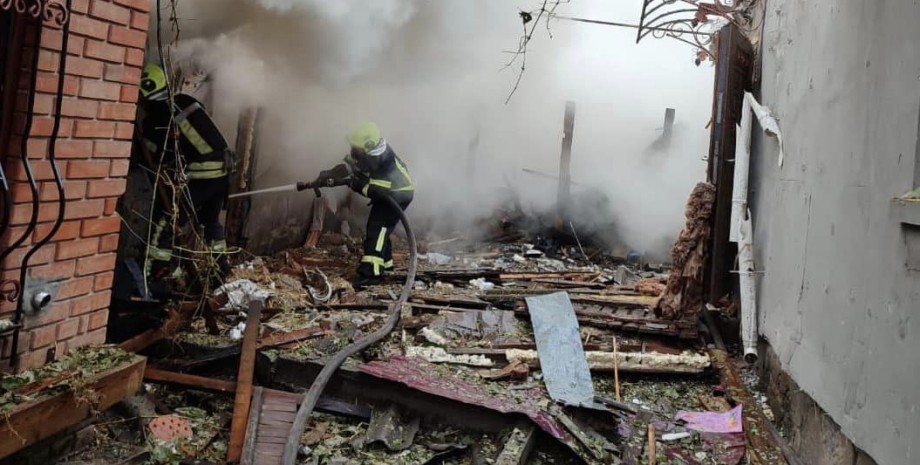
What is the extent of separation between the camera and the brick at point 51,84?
2.52 metres

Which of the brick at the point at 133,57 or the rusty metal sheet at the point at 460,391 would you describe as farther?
the rusty metal sheet at the point at 460,391

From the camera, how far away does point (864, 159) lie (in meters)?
3.14

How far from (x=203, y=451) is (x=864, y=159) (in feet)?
12.4

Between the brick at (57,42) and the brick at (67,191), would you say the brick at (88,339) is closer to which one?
the brick at (67,191)

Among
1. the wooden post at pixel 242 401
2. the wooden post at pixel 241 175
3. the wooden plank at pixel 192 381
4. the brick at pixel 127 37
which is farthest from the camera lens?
the wooden post at pixel 241 175

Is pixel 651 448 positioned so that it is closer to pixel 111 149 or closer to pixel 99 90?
pixel 111 149

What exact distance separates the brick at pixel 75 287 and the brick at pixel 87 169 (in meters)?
0.46

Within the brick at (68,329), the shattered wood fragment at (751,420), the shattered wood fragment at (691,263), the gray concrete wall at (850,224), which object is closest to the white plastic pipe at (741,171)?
the shattered wood fragment at (691,263)

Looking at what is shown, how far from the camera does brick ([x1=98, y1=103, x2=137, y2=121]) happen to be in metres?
2.84

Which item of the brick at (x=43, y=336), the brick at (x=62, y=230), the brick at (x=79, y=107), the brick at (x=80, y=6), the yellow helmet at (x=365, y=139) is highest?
the yellow helmet at (x=365, y=139)

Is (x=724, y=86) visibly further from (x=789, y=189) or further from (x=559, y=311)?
(x=559, y=311)

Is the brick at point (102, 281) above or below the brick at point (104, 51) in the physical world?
below

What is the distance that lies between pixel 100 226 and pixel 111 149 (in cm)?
36

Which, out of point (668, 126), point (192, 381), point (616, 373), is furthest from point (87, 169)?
point (668, 126)
